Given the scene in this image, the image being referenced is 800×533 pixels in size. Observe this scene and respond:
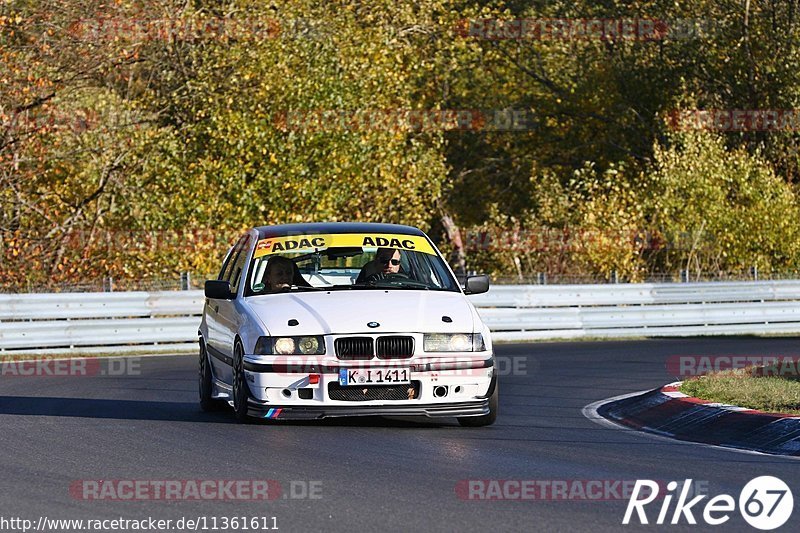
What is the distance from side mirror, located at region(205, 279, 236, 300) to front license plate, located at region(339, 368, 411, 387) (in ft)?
5.92

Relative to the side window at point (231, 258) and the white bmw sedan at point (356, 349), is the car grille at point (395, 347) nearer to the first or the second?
the white bmw sedan at point (356, 349)

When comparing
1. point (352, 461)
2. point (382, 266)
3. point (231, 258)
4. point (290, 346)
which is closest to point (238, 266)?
point (231, 258)

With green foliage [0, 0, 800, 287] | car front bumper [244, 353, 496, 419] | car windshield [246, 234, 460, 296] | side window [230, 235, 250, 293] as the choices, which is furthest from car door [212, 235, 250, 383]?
green foliage [0, 0, 800, 287]

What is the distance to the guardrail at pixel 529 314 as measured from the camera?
22.7 metres

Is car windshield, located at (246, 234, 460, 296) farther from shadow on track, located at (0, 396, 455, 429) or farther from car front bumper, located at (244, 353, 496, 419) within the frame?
car front bumper, located at (244, 353, 496, 419)

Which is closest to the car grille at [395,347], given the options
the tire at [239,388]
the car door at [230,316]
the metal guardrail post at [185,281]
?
the tire at [239,388]

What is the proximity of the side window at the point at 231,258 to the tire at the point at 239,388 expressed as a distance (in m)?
2.07

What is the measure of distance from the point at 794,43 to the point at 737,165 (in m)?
5.52

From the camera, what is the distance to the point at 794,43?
38.1 meters

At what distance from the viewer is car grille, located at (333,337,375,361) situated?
1102cm

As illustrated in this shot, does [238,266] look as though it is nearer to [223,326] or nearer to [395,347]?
[223,326]

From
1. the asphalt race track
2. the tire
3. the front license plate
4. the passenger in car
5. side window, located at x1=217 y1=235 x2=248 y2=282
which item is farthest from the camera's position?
side window, located at x1=217 y1=235 x2=248 y2=282

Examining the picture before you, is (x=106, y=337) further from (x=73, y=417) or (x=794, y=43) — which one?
(x=794, y=43)

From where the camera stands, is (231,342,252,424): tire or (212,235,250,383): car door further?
(212,235,250,383): car door
